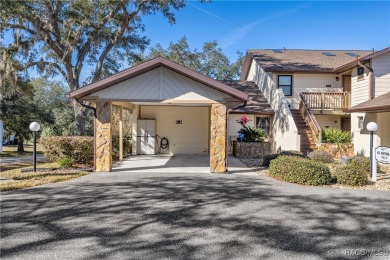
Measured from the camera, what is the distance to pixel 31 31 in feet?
51.2

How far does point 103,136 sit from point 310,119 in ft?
34.9

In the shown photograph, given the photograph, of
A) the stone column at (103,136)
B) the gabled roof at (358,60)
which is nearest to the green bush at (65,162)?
the stone column at (103,136)

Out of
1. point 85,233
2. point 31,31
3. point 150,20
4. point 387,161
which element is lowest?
point 85,233

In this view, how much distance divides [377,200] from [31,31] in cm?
1779

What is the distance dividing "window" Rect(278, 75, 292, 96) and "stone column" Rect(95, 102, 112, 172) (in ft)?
38.8

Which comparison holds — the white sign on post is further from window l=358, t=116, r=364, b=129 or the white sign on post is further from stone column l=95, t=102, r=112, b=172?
stone column l=95, t=102, r=112, b=172

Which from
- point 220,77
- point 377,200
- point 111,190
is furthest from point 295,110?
point 220,77

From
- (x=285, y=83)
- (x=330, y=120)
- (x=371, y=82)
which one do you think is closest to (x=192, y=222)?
(x=371, y=82)

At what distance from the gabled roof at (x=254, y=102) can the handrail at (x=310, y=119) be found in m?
1.89

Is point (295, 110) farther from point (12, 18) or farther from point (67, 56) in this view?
point (12, 18)

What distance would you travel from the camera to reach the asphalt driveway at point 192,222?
3.62 meters

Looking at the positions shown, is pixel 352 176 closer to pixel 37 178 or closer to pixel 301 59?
pixel 37 178

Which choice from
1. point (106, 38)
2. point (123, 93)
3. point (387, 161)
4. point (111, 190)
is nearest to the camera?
point (111, 190)

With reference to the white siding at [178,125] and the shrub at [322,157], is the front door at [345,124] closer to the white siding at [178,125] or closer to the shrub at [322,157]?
the shrub at [322,157]
